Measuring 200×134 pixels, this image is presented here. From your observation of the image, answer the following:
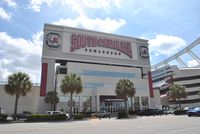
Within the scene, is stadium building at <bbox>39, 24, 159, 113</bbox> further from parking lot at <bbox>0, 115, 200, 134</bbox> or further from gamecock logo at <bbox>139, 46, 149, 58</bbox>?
parking lot at <bbox>0, 115, 200, 134</bbox>

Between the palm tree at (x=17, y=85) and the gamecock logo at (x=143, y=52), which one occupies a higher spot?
the gamecock logo at (x=143, y=52)

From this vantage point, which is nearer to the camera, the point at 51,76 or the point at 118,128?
the point at 118,128

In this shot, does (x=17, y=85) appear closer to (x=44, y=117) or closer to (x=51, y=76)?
(x=44, y=117)

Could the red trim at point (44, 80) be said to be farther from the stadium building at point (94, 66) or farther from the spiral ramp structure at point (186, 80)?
the spiral ramp structure at point (186, 80)

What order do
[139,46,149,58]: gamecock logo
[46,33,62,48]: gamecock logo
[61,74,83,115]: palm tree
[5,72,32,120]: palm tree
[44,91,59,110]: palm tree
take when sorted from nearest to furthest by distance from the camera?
1. [5,72,32,120]: palm tree
2. [61,74,83,115]: palm tree
3. [44,91,59,110]: palm tree
4. [46,33,62,48]: gamecock logo
5. [139,46,149,58]: gamecock logo

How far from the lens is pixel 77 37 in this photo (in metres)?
76.1

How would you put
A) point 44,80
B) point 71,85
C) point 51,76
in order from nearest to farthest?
point 71,85
point 44,80
point 51,76

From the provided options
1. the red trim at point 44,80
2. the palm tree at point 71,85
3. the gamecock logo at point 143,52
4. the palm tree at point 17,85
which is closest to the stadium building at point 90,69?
the red trim at point 44,80

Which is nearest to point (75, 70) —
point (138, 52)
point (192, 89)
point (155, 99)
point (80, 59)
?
point (80, 59)

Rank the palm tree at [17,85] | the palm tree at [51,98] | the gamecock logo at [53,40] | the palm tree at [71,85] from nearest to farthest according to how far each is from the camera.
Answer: the palm tree at [17,85] < the palm tree at [71,85] < the palm tree at [51,98] < the gamecock logo at [53,40]

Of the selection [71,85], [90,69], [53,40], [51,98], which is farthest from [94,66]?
[71,85]

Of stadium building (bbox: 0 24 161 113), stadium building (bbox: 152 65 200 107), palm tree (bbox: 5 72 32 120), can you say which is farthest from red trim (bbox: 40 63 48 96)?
stadium building (bbox: 152 65 200 107)

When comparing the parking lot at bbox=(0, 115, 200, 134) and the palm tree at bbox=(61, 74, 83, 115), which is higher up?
the palm tree at bbox=(61, 74, 83, 115)

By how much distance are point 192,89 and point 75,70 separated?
62765mm
